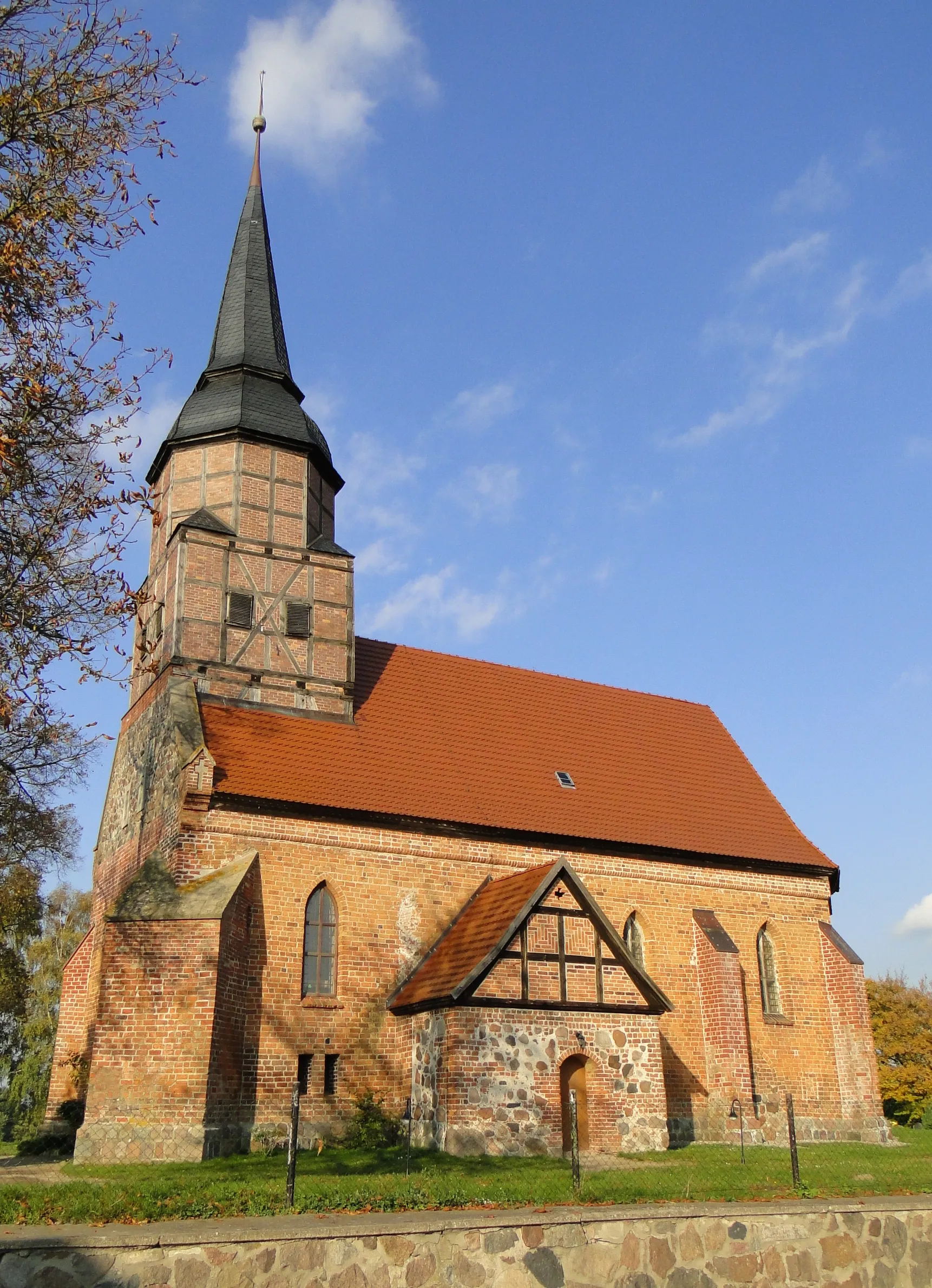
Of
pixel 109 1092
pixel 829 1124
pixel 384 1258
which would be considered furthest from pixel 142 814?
pixel 829 1124

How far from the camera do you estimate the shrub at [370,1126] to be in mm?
16609

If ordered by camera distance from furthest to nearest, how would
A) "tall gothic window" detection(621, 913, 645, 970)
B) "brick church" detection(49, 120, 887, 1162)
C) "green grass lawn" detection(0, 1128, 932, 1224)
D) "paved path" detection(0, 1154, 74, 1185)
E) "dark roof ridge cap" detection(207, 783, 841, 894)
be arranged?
"tall gothic window" detection(621, 913, 645, 970) < "dark roof ridge cap" detection(207, 783, 841, 894) < "brick church" detection(49, 120, 887, 1162) < "paved path" detection(0, 1154, 74, 1185) < "green grass lawn" detection(0, 1128, 932, 1224)

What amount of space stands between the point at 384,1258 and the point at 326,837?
10100 mm

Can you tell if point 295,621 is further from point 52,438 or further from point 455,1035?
point 52,438

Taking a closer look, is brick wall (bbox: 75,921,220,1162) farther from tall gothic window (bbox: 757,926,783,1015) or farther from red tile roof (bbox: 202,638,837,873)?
tall gothic window (bbox: 757,926,783,1015)

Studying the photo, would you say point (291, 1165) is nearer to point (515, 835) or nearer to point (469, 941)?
point (469, 941)

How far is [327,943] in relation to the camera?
17.9 meters

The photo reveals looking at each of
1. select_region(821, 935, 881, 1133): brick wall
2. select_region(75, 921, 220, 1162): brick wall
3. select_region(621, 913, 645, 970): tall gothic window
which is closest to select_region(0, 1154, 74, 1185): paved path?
select_region(75, 921, 220, 1162): brick wall

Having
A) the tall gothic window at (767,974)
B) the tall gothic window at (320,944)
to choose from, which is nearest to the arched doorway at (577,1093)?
the tall gothic window at (320,944)

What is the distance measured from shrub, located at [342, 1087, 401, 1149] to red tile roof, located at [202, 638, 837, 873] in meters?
4.55

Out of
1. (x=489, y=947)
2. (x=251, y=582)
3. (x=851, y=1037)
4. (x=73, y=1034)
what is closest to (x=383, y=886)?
(x=489, y=947)

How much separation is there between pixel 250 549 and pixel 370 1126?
34.3 ft

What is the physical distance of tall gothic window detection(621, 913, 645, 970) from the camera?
20.7 metres

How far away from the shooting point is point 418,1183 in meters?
10.4
